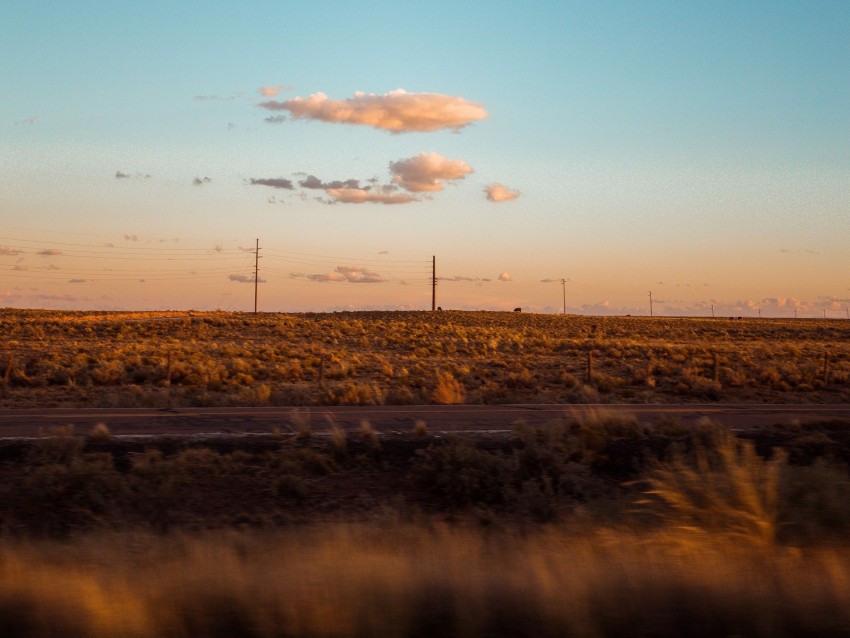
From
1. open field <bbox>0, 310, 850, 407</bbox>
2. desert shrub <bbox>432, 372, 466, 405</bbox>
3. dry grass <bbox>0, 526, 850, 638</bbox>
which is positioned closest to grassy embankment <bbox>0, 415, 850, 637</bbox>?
dry grass <bbox>0, 526, 850, 638</bbox>

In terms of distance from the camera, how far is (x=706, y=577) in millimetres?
6020

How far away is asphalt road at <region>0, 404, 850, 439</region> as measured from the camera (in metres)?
17.4

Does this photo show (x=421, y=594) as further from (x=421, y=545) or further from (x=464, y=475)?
(x=464, y=475)

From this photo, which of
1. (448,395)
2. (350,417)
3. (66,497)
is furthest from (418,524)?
(448,395)

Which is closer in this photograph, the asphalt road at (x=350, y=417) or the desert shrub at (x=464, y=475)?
the desert shrub at (x=464, y=475)

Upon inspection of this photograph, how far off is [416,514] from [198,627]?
19.5 feet

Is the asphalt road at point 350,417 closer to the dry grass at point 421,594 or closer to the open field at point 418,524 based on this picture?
the open field at point 418,524

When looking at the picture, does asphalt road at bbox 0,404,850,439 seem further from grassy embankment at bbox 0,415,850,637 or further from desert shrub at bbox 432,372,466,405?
grassy embankment at bbox 0,415,850,637

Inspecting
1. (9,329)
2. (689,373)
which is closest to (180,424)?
(689,373)

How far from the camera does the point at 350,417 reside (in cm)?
1998

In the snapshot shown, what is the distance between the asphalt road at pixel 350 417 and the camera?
686 inches

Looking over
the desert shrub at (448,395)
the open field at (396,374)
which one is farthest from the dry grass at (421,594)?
the desert shrub at (448,395)

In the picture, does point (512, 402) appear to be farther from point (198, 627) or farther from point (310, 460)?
point (198, 627)

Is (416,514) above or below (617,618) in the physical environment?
below
